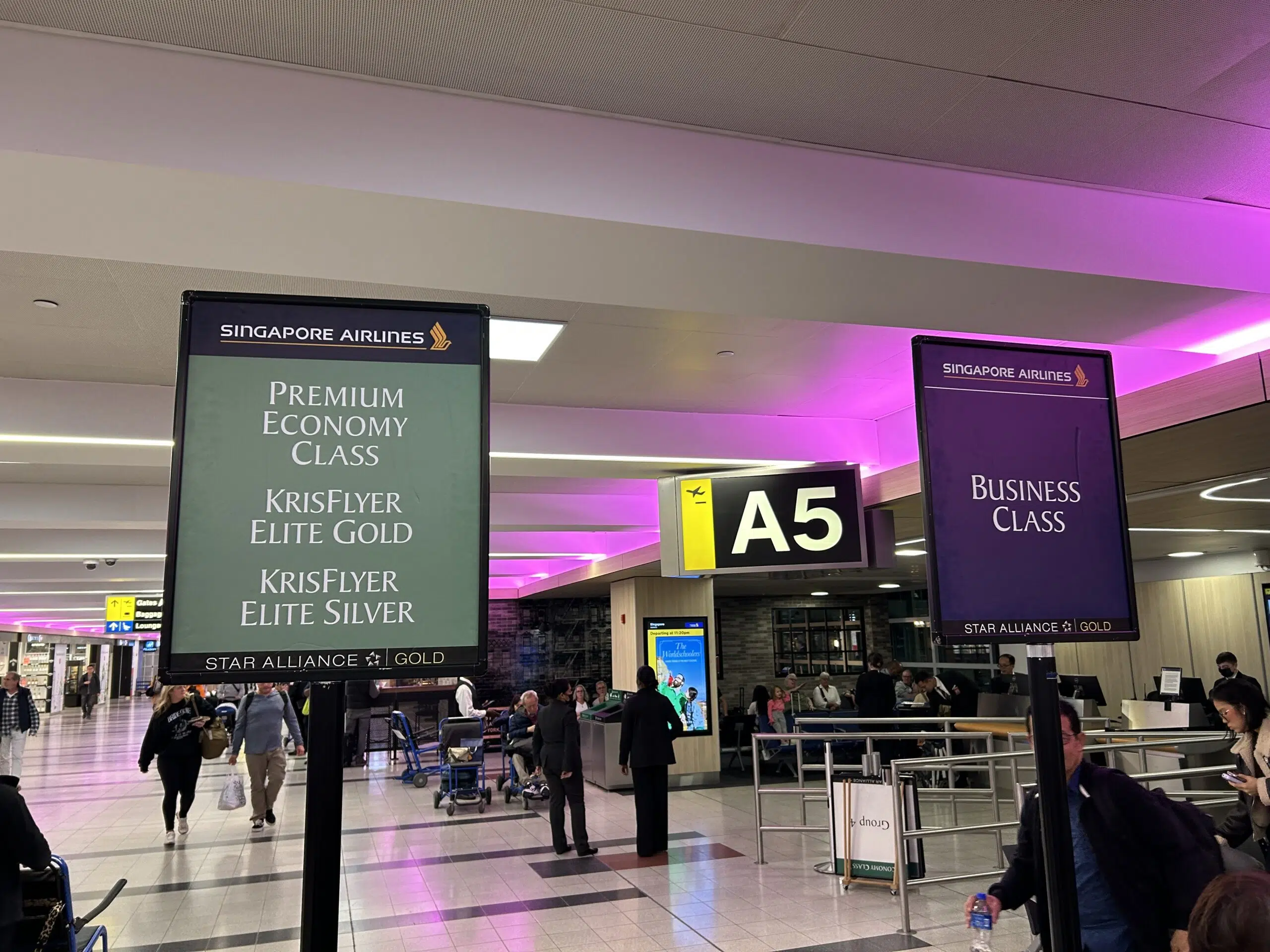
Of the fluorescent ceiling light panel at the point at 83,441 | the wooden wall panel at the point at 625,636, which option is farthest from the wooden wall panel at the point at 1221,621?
the fluorescent ceiling light panel at the point at 83,441

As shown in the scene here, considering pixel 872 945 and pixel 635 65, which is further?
pixel 872 945

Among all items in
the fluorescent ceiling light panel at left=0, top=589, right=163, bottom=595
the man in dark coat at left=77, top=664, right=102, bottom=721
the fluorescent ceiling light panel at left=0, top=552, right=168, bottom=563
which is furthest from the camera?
the man in dark coat at left=77, top=664, right=102, bottom=721

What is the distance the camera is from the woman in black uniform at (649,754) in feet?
24.6

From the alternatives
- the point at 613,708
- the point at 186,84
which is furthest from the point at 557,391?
the point at 613,708

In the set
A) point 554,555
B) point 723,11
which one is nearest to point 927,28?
point 723,11

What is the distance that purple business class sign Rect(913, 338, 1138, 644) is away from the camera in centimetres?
226

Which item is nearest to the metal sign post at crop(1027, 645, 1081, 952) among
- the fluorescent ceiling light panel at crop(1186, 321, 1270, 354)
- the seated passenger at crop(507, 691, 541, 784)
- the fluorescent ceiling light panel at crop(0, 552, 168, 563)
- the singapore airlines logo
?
the singapore airlines logo

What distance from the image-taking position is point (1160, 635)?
14.0 m

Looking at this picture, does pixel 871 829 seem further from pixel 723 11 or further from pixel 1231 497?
pixel 723 11

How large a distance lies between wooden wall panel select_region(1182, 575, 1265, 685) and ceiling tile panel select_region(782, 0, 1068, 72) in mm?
12342

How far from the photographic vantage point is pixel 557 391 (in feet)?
22.1

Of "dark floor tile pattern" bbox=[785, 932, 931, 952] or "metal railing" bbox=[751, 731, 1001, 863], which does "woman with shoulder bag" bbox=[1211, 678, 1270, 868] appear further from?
"metal railing" bbox=[751, 731, 1001, 863]

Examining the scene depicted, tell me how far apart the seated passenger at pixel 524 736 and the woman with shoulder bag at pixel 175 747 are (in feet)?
10.4

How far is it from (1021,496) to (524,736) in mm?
9351
